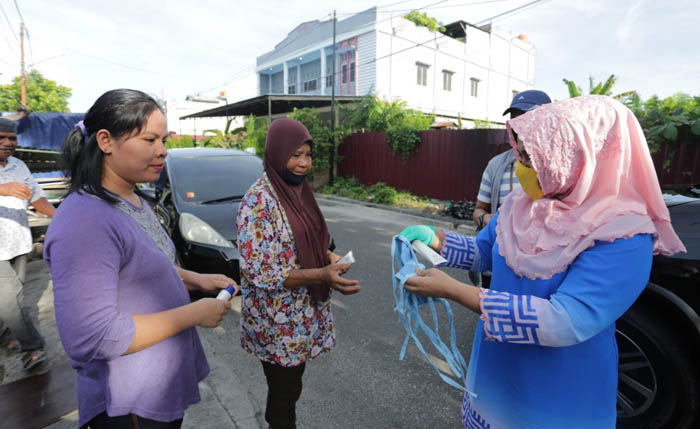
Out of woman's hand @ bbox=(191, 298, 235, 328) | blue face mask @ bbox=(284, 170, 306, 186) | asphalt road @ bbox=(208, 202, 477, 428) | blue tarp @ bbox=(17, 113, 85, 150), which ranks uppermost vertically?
blue tarp @ bbox=(17, 113, 85, 150)

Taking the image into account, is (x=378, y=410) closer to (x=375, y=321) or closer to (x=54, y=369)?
(x=375, y=321)

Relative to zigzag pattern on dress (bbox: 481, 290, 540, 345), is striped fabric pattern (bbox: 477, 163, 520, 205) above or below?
above

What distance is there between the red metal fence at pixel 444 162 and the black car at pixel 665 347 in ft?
23.3

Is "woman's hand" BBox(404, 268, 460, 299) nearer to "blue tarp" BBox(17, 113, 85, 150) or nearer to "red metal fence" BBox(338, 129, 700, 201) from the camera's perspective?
"red metal fence" BBox(338, 129, 700, 201)

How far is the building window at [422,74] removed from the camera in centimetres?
2247

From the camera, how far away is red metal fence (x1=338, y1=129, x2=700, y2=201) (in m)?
7.69

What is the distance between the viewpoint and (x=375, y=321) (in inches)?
151

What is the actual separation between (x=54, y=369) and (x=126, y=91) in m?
2.87

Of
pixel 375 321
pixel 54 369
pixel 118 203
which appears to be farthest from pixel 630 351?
pixel 54 369

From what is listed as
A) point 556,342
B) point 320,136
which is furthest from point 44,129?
point 556,342

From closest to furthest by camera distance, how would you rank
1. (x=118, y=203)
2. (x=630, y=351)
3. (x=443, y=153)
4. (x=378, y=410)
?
1. (x=118, y=203)
2. (x=630, y=351)
3. (x=378, y=410)
4. (x=443, y=153)

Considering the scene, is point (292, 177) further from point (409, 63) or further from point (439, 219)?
point (409, 63)

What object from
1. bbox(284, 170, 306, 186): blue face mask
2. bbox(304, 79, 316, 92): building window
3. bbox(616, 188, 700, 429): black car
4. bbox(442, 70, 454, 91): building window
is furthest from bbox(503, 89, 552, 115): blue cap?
bbox(304, 79, 316, 92): building window

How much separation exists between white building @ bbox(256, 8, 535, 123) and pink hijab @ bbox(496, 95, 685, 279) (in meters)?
19.6
